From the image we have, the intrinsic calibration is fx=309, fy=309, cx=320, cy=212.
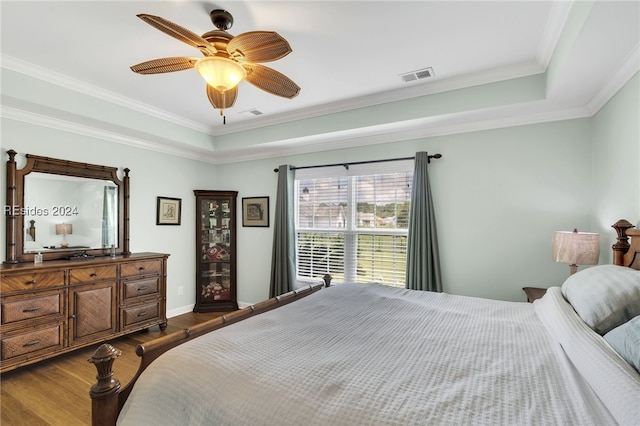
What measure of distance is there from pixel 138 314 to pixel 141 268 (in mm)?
518

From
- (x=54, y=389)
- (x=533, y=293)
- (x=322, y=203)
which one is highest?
(x=322, y=203)

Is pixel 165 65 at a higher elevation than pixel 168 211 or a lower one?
higher

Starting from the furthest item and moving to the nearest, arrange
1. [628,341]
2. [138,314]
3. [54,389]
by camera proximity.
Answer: [138,314] → [54,389] → [628,341]

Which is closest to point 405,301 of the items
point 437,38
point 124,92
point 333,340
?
point 333,340

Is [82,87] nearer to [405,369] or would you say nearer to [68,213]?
[68,213]

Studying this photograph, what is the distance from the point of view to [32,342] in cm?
267

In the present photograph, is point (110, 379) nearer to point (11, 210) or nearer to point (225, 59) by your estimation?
point (225, 59)

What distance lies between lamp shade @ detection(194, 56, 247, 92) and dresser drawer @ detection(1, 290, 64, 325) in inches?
97.1

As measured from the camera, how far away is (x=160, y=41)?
2.33 meters

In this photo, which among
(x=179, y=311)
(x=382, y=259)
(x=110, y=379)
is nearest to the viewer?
(x=110, y=379)

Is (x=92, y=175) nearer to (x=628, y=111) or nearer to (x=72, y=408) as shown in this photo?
(x=72, y=408)

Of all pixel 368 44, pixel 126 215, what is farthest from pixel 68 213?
pixel 368 44

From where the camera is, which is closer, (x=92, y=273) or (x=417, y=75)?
(x=417, y=75)

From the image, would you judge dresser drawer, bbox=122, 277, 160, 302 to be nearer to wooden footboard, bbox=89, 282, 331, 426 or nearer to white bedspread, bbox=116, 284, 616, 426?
wooden footboard, bbox=89, 282, 331, 426
